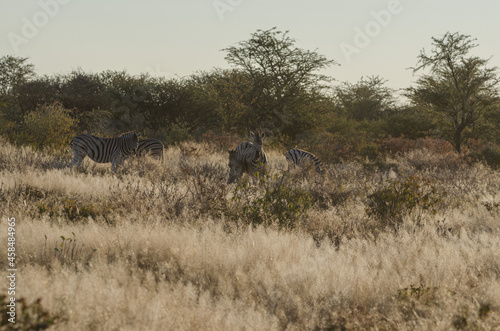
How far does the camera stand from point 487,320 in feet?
11.6

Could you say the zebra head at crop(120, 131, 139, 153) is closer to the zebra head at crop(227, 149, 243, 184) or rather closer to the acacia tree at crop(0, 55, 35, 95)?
the zebra head at crop(227, 149, 243, 184)

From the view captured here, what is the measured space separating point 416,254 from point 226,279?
7.43ft

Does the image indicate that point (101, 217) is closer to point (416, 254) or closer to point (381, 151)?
point (416, 254)

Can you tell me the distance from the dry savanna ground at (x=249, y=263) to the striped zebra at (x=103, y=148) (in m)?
4.06

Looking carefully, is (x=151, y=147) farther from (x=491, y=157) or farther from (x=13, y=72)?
(x=13, y=72)

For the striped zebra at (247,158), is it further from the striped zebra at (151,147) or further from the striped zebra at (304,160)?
the striped zebra at (151,147)

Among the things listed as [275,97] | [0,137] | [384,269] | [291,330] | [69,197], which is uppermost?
[275,97]

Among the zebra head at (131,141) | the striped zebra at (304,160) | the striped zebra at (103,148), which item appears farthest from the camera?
the zebra head at (131,141)

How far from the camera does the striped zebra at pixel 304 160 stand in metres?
11.8

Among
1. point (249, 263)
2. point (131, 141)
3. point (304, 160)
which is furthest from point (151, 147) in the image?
point (249, 263)

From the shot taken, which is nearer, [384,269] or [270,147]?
[384,269]

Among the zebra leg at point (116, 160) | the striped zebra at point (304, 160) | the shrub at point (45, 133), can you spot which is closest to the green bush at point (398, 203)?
the striped zebra at point (304, 160)

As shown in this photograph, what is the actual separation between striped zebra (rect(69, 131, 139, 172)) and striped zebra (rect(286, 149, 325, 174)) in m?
4.42

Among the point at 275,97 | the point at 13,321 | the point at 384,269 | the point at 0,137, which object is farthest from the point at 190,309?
the point at 275,97
